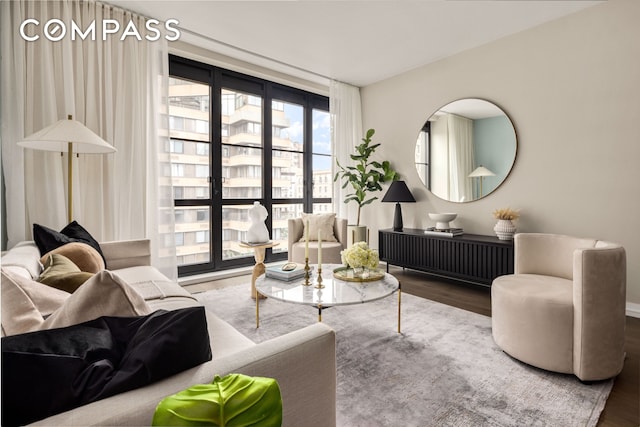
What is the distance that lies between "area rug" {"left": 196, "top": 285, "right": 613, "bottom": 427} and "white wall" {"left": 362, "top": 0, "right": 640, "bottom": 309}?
1420 mm

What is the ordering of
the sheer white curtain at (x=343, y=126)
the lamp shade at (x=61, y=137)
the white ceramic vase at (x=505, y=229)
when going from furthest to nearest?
the sheer white curtain at (x=343, y=126), the white ceramic vase at (x=505, y=229), the lamp shade at (x=61, y=137)

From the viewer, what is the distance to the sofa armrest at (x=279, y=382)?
65 centimetres

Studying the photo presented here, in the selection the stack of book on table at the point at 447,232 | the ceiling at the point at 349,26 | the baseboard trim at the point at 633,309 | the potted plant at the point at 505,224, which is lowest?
the baseboard trim at the point at 633,309

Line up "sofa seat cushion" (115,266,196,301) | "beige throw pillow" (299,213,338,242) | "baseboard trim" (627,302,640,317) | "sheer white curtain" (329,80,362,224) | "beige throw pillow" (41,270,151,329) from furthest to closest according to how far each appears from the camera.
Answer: "sheer white curtain" (329,80,362,224)
"beige throw pillow" (299,213,338,242)
"baseboard trim" (627,302,640,317)
"sofa seat cushion" (115,266,196,301)
"beige throw pillow" (41,270,151,329)

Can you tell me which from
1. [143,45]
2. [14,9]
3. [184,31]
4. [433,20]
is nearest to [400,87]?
[433,20]

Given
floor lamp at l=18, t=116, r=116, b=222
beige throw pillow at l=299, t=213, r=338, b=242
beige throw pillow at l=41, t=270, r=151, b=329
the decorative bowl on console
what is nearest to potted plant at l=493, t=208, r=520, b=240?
the decorative bowl on console

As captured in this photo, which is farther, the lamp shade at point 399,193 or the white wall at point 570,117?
the lamp shade at point 399,193

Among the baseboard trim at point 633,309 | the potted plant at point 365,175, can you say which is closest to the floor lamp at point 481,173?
the potted plant at point 365,175

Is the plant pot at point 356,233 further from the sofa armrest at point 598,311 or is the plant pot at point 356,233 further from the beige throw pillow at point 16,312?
the beige throw pillow at point 16,312

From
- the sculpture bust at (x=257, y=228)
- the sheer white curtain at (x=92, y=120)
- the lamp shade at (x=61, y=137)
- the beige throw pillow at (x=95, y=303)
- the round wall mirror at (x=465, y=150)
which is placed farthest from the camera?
the round wall mirror at (x=465, y=150)

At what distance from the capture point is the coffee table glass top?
1.97 m

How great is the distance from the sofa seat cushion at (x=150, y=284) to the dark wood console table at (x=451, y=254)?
2.66 m

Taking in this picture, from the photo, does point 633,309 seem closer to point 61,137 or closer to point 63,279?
point 63,279

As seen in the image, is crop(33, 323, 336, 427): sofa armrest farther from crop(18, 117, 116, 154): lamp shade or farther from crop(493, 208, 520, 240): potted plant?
crop(493, 208, 520, 240): potted plant
